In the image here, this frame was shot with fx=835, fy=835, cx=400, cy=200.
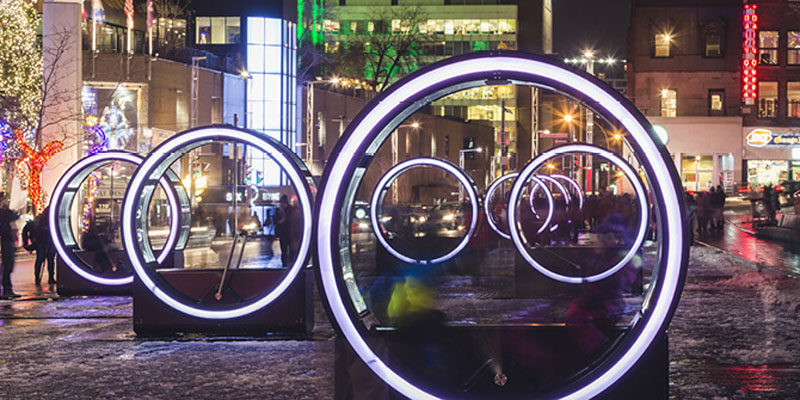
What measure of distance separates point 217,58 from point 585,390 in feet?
185

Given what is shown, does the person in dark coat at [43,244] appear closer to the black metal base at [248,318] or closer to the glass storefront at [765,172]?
the black metal base at [248,318]

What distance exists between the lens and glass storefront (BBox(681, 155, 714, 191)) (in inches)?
2372

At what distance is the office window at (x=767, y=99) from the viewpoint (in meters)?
58.6

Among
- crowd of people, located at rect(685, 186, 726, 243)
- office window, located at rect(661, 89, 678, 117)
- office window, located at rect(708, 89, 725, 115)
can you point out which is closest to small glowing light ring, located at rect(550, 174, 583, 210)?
crowd of people, located at rect(685, 186, 726, 243)

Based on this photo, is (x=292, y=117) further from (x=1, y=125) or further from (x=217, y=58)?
(x=1, y=125)

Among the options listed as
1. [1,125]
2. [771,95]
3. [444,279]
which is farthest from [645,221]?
[771,95]

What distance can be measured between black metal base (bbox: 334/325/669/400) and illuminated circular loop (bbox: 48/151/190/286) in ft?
34.2

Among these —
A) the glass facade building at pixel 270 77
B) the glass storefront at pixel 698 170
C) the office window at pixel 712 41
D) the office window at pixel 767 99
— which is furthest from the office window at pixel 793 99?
the glass facade building at pixel 270 77

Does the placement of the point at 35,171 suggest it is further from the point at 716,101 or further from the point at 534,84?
the point at 716,101

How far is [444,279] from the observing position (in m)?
19.0

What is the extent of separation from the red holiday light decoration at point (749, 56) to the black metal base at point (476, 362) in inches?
2065

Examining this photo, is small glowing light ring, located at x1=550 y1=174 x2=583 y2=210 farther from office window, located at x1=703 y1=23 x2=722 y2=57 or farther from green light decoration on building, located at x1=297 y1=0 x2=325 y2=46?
green light decoration on building, located at x1=297 y1=0 x2=325 y2=46

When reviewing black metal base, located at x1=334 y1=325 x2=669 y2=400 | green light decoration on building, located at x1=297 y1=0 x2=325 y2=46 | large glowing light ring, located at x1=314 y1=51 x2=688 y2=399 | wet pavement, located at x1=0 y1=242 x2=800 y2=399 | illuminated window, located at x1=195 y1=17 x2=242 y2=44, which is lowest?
wet pavement, located at x1=0 y1=242 x2=800 y2=399

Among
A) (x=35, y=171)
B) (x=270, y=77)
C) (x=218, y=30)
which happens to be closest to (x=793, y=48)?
(x=270, y=77)
